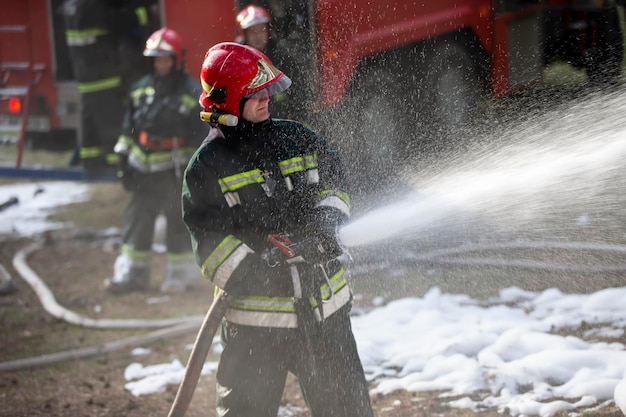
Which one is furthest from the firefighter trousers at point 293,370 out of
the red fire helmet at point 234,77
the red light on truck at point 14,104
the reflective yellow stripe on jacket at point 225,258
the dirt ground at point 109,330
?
the red light on truck at point 14,104

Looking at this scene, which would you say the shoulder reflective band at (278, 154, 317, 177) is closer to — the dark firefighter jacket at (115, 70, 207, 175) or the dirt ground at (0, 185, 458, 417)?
the dirt ground at (0, 185, 458, 417)

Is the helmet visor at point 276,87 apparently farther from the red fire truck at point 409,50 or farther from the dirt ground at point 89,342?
→ the red fire truck at point 409,50

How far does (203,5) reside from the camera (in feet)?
23.5

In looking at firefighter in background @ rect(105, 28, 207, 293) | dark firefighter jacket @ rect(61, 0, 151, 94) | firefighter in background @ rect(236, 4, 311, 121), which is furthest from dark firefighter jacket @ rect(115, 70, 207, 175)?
dark firefighter jacket @ rect(61, 0, 151, 94)

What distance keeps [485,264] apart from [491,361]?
150cm

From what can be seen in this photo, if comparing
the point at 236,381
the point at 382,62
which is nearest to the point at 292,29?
the point at 382,62

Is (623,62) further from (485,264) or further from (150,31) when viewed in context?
(150,31)

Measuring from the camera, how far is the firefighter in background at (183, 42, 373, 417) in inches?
122

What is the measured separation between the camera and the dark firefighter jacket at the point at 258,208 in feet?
10.2

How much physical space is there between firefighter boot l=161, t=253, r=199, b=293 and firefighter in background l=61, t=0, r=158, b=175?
76.2 inches

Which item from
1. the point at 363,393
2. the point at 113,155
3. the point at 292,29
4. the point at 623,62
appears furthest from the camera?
the point at 113,155

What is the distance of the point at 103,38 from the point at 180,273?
2555 mm

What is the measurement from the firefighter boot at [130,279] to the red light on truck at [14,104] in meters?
A: 2.70

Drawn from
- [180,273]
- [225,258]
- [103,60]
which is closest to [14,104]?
[103,60]
